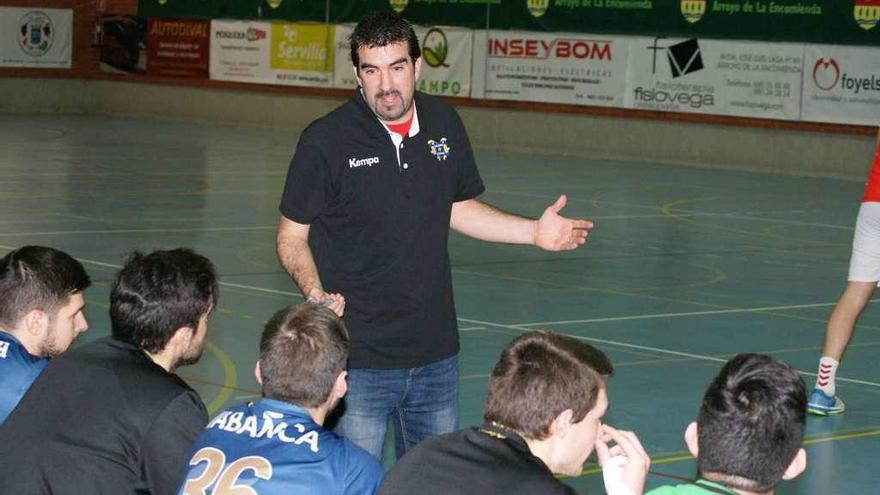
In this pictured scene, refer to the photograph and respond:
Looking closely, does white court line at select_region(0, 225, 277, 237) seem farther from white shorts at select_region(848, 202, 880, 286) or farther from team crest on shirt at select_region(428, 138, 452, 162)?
team crest on shirt at select_region(428, 138, 452, 162)

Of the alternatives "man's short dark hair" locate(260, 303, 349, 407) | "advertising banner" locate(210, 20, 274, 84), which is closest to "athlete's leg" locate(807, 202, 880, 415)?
"man's short dark hair" locate(260, 303, 349, 407)

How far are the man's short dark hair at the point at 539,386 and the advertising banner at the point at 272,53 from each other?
32.1 meters

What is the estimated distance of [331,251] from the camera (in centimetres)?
587

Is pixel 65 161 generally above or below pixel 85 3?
below

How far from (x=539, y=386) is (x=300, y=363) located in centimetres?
72

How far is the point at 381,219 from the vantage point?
5.77 metres

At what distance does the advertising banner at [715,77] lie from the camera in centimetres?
2873

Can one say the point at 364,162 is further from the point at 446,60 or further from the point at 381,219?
the point at 446,60

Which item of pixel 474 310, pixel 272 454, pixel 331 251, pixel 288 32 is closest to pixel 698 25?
pixel 288 32

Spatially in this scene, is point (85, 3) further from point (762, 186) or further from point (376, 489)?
point (376, 489)

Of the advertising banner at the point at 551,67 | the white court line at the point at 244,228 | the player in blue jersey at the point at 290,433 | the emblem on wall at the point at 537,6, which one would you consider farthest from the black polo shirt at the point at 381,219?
the emblem on wall at the point at 537,6

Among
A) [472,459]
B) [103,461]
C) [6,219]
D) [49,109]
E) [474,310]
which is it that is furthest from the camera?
[49,109]

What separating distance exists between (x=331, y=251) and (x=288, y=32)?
31284 mm

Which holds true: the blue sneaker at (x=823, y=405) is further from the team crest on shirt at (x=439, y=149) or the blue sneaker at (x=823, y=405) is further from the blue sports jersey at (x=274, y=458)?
the blue sports jersey at (x=274, y=458)
